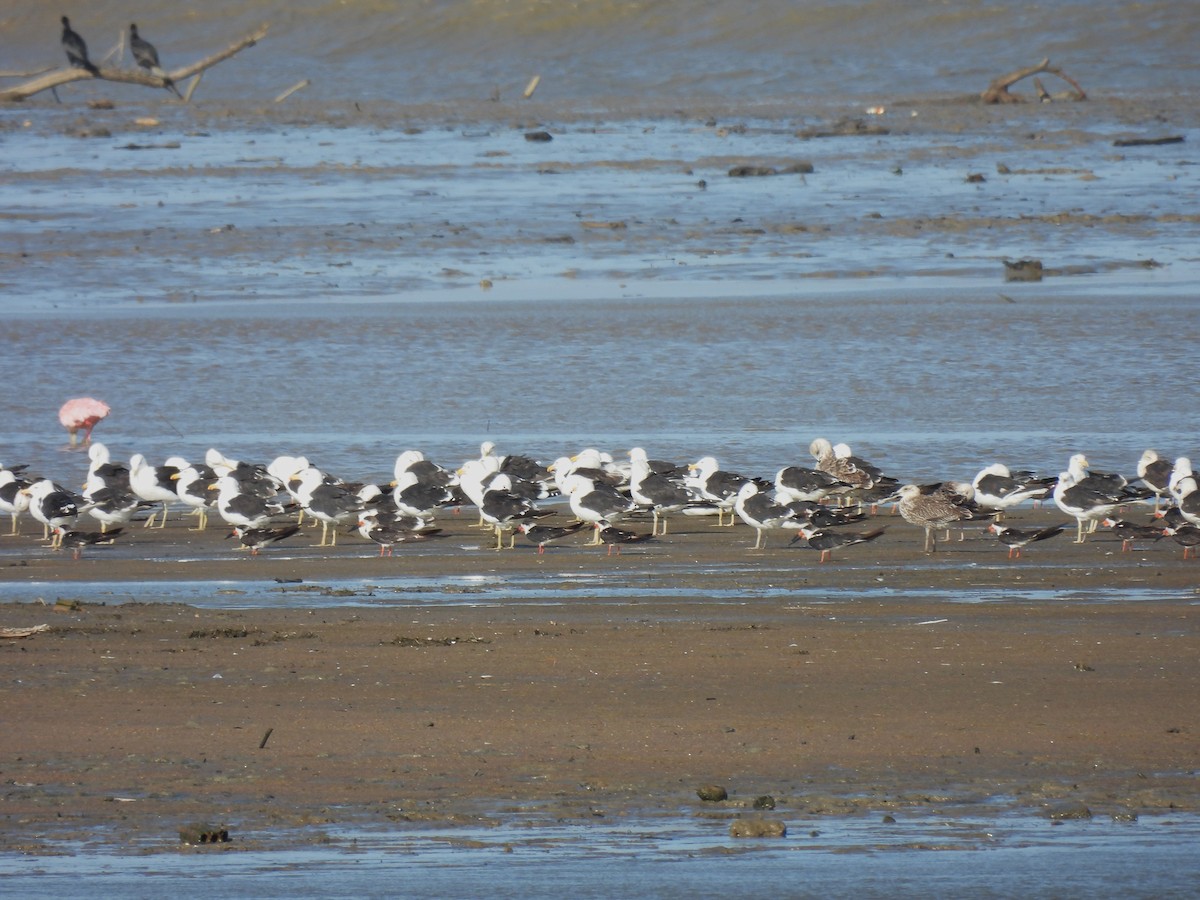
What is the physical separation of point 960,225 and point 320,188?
1205 cm

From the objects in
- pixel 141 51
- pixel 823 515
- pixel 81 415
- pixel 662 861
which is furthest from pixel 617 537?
pixel 141 51

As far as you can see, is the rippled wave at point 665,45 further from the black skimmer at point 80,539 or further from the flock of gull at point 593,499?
the black skimmer at point 80,539

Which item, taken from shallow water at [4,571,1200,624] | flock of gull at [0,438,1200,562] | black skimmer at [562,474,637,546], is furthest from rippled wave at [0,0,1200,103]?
shallow water at [4,571,1200,624]

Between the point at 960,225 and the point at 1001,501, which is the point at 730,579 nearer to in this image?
the point at 1001,501

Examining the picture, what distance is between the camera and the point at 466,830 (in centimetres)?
660

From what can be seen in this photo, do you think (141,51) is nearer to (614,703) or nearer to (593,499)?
(593,499)

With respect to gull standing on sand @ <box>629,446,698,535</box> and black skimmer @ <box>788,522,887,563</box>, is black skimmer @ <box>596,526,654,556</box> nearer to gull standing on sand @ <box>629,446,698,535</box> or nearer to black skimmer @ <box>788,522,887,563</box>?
gull standing on sand @ <box>629,446,698,535</box>

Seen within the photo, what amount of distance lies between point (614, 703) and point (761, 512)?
424 centimetres

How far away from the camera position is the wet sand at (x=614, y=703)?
698 cm

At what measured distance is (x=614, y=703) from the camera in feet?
27.0

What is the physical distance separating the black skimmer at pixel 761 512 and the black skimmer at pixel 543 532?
43.0 inches

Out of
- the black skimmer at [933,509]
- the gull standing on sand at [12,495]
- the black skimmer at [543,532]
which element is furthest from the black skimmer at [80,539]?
the black skimmer at [933,509]

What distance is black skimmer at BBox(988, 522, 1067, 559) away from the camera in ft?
39.1

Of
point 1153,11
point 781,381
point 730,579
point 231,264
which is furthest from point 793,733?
point 1153,11
